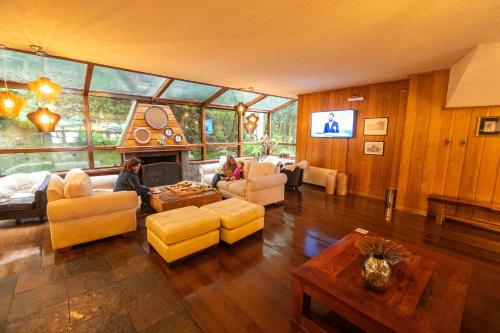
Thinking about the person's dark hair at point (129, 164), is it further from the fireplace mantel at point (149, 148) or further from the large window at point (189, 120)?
the large window at point (189, 120)

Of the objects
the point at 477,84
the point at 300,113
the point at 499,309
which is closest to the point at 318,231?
the point at 499,309

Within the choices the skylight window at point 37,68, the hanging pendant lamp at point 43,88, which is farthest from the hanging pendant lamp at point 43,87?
the skylight window at point 37,68

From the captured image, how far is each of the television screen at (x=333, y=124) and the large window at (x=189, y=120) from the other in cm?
333

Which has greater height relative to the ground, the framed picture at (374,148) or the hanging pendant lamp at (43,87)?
the hanging pendant lamp at (43,87)

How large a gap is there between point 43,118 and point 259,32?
3050mm

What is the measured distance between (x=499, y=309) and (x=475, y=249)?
1.25 metres

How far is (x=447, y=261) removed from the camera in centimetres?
178

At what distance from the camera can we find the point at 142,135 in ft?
16.8

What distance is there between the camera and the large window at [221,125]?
6711mm

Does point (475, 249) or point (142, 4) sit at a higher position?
point (142, 4)

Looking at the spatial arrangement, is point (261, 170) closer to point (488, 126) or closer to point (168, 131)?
point (168, 131)

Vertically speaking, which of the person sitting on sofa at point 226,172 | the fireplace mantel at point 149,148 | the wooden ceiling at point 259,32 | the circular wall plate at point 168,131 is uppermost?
the wooden ceiling at point 259,32

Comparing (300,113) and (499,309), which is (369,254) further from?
(300,113)

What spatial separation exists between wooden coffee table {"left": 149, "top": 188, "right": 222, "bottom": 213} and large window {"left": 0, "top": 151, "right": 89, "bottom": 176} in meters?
2.44
